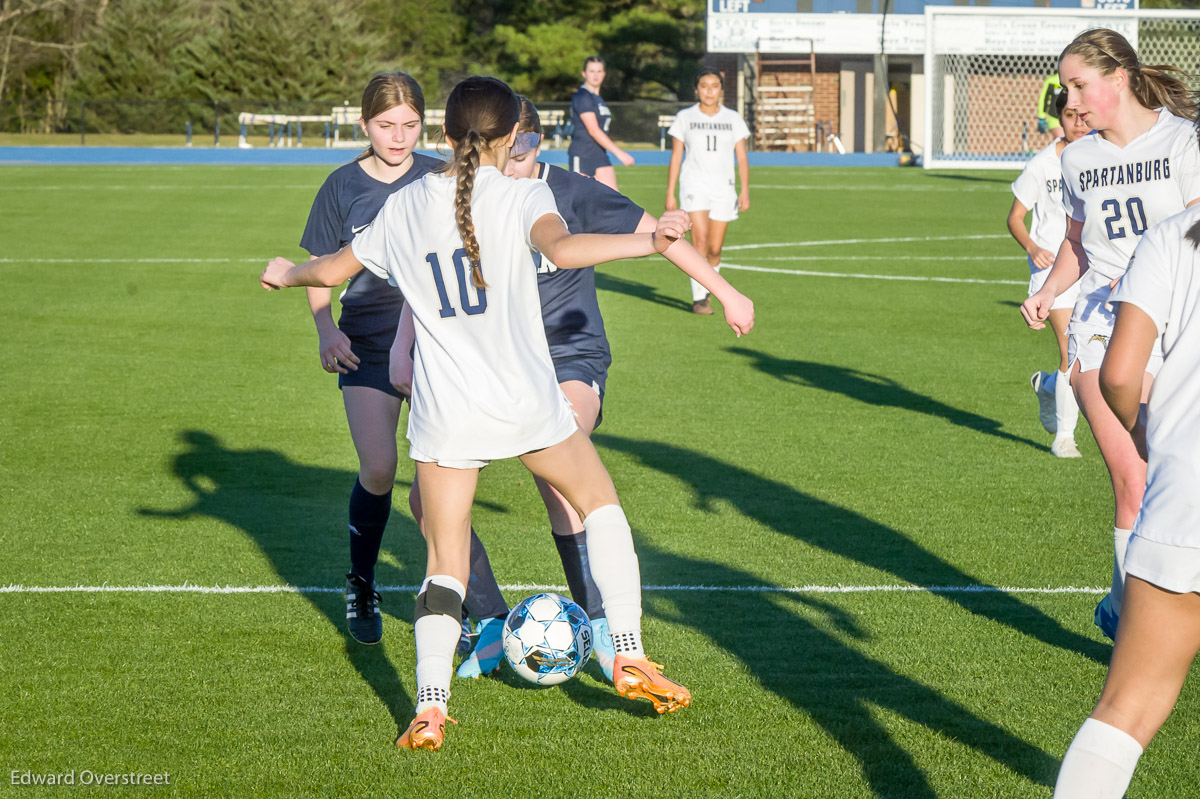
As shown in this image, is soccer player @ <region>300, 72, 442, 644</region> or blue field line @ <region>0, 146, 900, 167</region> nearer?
soccer player @ <region>300, 72, 442, 644</region>

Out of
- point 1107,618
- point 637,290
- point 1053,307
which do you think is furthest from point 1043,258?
point 637,290

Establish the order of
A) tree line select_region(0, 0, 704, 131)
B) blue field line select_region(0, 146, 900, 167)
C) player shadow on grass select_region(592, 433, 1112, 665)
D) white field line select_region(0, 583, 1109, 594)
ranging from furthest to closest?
tree line select_region(0, 0, 704, 131) → blue field line select_region(0, 146, 900, 167) → white field line select_region(0, 583, 1109, 594) → player shadow on grass select_region(592, 433, 1112, 665)

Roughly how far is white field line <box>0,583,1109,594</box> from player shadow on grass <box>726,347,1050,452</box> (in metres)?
2.69

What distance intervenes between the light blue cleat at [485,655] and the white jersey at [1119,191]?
7.40 ft

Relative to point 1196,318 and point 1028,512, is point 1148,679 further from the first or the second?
point 1028,512

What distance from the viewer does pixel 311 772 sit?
12.3 ft

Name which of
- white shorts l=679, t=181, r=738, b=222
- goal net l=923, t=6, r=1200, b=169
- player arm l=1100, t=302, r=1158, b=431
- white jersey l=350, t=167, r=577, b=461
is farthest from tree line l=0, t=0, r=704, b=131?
player arm l=1100, t=302, r=1158, b=431

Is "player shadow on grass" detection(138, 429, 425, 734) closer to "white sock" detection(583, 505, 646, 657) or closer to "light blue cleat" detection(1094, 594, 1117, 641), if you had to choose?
"white sock" detection(583, 505, 646, 657)

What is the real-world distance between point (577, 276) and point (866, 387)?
216 inches

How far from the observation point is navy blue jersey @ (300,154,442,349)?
468 centimetres

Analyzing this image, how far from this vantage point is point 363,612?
4.81 meters

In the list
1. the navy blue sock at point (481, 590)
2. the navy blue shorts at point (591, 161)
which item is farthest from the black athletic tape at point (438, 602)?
the navy blue shorts at point (591, 161)

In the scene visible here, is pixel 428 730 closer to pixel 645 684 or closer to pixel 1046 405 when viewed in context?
pixel 645 684

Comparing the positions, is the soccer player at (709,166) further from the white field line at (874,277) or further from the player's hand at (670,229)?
the player's hand at (670,229)
